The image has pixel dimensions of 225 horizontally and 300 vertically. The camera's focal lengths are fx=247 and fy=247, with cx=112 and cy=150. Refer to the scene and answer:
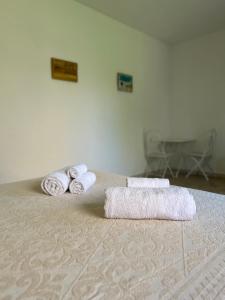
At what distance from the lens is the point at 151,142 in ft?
14.9

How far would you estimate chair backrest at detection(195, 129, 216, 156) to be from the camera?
4273mm

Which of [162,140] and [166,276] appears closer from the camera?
[166,276]

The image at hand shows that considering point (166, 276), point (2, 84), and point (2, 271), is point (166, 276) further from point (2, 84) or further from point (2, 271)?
point (2, 84)

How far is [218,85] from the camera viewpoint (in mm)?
4242

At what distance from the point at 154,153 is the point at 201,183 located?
3.21 ft

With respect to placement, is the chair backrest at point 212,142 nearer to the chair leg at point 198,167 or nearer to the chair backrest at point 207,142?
the chair backrest at point 207,142

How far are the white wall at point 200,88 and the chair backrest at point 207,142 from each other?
0.08 m

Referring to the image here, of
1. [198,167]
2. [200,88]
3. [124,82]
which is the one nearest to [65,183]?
[124,82]

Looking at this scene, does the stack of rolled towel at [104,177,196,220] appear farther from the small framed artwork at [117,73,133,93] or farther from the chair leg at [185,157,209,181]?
the chair leg at [185,157,209,181]

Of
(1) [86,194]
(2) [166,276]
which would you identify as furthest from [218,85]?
(2) [166,276]

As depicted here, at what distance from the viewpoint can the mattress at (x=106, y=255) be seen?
0.58 meters

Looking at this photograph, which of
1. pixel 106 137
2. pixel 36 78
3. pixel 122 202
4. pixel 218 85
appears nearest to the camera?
pixel 122 202

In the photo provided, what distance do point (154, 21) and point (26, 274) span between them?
3.95 meters

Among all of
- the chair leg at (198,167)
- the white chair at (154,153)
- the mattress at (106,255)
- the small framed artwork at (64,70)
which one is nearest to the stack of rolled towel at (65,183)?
the mattress at (106,255)
